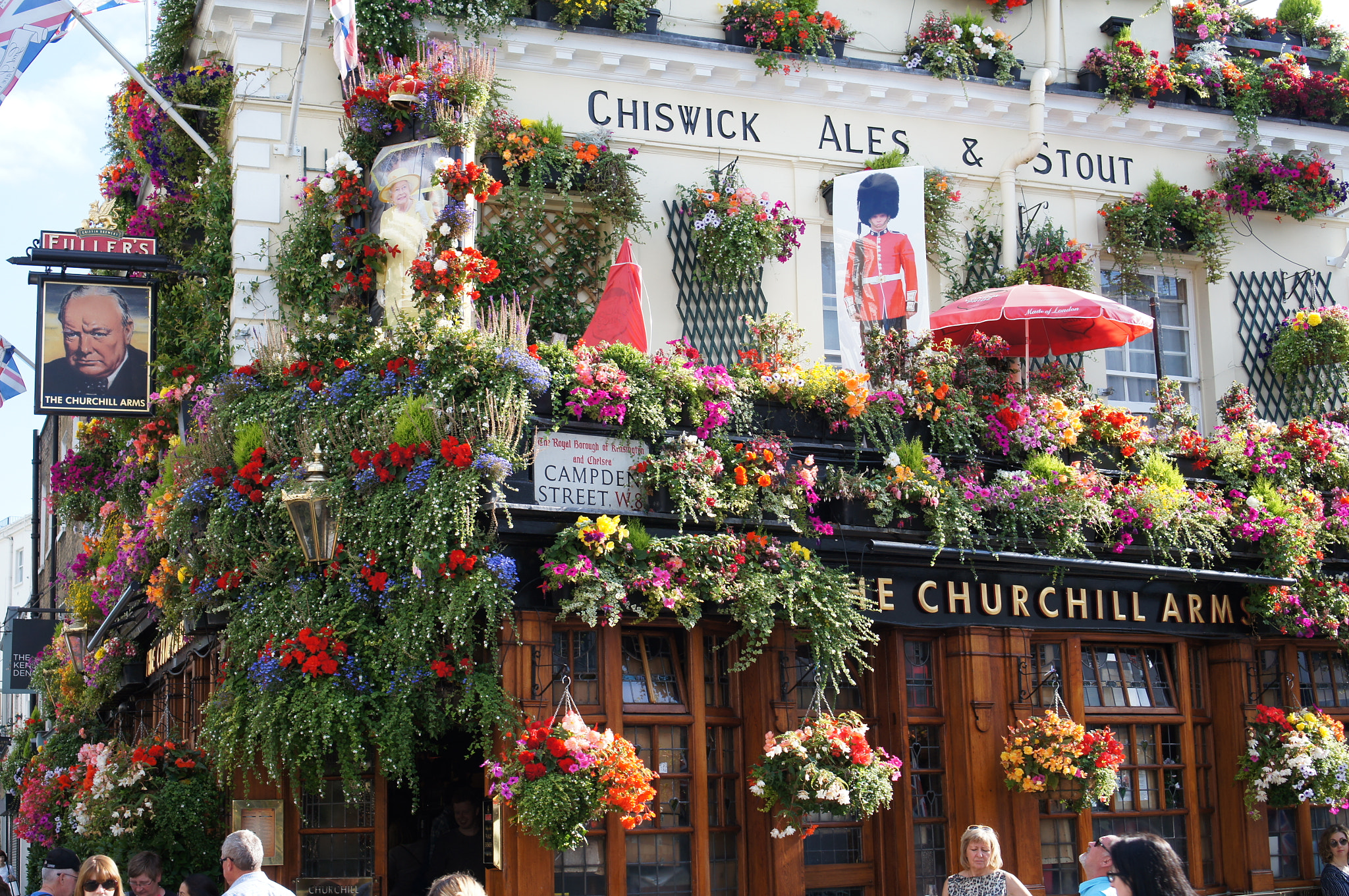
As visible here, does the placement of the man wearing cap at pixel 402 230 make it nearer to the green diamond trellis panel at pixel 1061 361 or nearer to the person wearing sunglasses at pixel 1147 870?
the green diamond trellis panel at pixel 1061 361

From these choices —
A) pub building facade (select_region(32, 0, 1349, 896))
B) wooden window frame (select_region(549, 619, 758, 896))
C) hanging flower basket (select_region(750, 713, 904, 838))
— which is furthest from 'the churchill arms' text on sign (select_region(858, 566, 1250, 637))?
wooden window frame (select_region(549, 619, 758, 896))

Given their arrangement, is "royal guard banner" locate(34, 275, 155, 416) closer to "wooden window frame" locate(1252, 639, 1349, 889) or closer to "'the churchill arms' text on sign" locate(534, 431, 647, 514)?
"'the churchill arms' text on sign" locate(534, 431, 647, 514)

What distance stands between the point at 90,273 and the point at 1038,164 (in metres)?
8.99

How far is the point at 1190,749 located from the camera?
12.1 m

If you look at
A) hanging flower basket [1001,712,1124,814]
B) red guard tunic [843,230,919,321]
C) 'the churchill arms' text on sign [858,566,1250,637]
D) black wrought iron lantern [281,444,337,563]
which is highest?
red guard tunic [843,230,919,321]

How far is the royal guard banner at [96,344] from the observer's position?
11.8 meters

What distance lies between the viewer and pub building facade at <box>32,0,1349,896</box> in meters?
10.1

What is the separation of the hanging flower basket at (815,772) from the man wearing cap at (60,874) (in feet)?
14.4

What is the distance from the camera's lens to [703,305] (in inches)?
503

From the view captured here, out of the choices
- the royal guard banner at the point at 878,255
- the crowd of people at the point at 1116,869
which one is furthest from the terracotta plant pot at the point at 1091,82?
the crowd of people at the point at 1116,869

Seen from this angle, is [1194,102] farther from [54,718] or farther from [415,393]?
[54,718]

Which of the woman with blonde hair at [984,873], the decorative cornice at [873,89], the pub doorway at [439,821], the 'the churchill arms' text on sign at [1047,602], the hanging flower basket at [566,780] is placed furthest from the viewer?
the decorative cornice at [873,89]

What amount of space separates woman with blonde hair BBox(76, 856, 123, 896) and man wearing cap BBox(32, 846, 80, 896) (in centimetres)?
107

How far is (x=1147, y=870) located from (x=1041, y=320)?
7669mm
